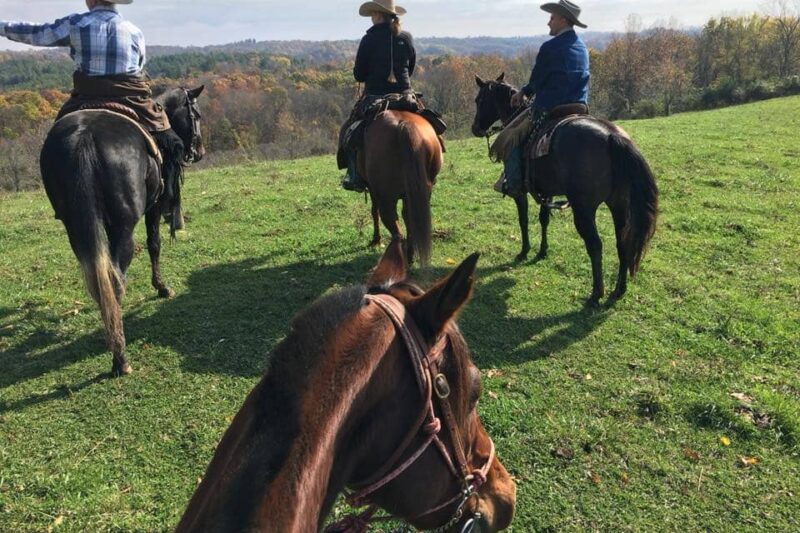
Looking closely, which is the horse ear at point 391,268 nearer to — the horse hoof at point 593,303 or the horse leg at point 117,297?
the horse leg at point 117,297

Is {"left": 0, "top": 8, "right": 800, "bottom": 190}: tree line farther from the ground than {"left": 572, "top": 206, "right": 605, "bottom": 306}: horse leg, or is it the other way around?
{"left": 0, "top": 8, "right": 800, "bottom": 190}: tree line

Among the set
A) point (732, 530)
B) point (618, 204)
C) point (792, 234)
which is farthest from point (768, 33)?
point (732, 530)

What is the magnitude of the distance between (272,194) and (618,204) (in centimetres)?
714

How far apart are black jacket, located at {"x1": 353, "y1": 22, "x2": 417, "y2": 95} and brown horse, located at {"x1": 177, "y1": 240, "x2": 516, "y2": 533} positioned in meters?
5.53

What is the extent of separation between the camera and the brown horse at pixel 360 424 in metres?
1.20

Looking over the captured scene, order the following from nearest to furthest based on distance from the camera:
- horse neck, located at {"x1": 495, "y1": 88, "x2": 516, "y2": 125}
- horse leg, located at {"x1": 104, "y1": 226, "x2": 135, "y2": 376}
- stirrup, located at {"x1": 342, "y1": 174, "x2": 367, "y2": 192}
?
horse leg, located at {"x1": 104, "y1": 226, "x2": 135, "y2": 376} → stirrup, located at {"x1": 342, "y1": 174, "x2": 367, "y2": 192} → horse neck, located at {"x1": 495, "y1": 88, "x2": 516, "y2": 125}

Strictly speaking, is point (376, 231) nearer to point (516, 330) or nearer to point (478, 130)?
point (478, 130)

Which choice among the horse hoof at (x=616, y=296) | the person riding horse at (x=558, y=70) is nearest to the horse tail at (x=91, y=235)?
the person riding horse at (x=558, y=70)

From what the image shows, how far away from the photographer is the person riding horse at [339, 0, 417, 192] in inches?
258

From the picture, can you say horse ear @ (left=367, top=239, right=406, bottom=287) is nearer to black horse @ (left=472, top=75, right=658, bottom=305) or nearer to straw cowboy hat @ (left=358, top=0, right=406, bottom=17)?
black horse @ (left=472, top=75, right=658, bottom=305)

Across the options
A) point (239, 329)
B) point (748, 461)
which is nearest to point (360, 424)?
point (748, 461)

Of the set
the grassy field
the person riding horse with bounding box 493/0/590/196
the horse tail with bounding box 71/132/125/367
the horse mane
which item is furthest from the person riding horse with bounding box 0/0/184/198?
the person riding horse with bounding box 493/0/590/196

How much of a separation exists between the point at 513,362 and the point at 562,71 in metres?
3.38

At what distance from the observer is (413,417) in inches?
58.1
